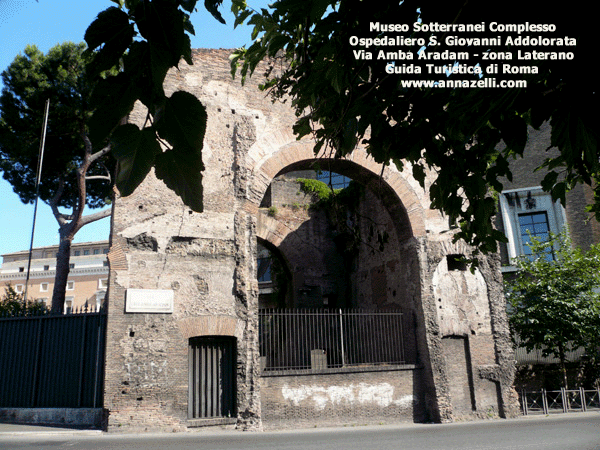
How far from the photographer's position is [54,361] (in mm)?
8977

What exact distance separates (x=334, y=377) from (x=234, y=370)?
6.41 feet

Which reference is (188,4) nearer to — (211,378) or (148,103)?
(148,103)

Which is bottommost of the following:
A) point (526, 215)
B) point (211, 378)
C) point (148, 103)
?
point (211, 378)

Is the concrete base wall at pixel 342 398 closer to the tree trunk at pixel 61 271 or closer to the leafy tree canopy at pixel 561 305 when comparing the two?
the leafy tree canopy at pixel 561 305

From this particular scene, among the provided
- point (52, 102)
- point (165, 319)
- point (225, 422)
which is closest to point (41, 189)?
point (52, 102)

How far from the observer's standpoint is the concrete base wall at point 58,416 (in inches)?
331

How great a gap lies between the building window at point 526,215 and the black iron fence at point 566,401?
230 inches

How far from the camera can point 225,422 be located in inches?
338

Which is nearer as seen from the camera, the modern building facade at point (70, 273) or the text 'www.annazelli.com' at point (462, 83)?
the text 'www.annazelli.com' at point (462, 83)

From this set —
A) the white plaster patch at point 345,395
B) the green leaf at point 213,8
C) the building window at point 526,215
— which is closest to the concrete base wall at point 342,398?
the white plaster patch at point 345,395

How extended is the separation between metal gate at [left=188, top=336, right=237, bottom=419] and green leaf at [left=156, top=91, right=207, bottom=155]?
8356 millimetres

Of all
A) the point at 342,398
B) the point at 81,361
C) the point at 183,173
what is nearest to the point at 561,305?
the point at 342,398

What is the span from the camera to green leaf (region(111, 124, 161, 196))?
3.05 ft

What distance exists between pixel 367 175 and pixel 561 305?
681 cm
